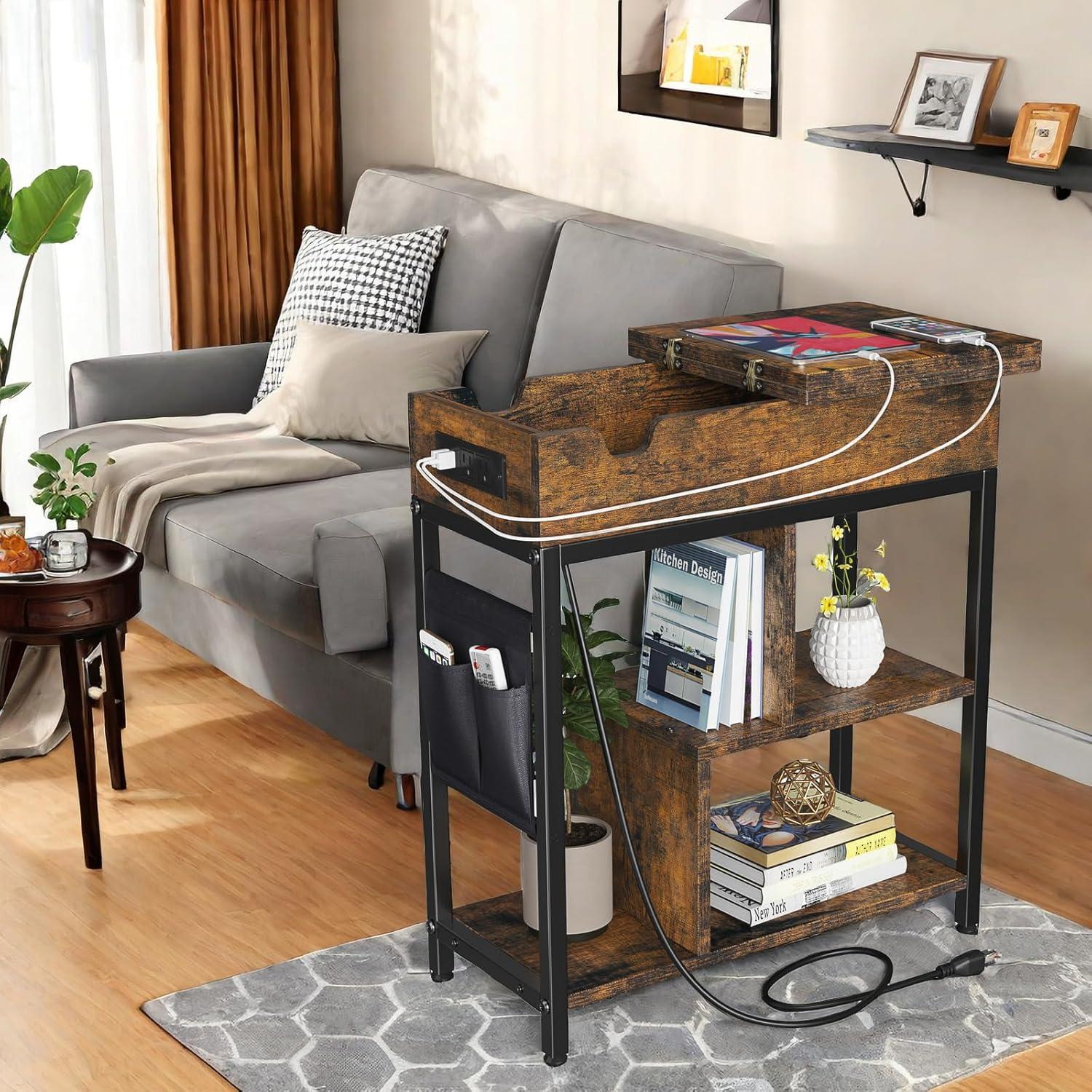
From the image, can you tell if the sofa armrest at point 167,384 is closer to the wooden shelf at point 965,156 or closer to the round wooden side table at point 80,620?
the round wooden side table at point 80,620

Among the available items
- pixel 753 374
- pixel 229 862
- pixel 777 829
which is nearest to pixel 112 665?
pixel 229 862

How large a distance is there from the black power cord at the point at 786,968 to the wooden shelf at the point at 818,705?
100 millimetres

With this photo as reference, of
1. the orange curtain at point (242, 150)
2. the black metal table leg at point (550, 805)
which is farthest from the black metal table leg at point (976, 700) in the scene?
the orange curtain at point (242, 150)

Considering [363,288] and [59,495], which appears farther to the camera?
[363,288]

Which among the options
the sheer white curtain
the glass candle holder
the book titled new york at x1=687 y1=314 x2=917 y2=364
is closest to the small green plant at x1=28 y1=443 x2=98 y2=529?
the glass candle holder

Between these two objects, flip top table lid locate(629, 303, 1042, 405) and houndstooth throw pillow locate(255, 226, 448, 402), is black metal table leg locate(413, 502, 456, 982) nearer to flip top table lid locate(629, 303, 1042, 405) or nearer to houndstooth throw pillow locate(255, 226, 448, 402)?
flip top table lid locate(629, 303, 1042, 405)

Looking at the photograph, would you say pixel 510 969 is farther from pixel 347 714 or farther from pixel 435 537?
pixel 347 714

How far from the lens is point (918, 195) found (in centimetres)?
326

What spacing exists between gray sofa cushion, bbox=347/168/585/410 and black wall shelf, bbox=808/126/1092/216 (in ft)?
2.74

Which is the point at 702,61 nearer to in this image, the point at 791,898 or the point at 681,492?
the point at 681,492

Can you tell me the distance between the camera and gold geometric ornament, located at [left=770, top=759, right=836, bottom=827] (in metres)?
2.55

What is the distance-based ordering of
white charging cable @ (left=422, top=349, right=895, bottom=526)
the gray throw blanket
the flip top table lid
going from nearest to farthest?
white charging cable @ (left=422, top=349, right=895, bottom=526) → the flip top table lid → the gray throw blanket

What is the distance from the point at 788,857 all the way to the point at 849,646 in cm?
33

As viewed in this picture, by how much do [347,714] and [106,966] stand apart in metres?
0.71
